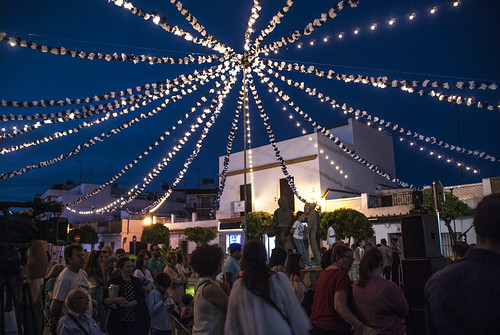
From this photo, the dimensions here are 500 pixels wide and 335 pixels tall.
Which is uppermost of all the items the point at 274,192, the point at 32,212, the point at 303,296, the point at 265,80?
the point at 265,80

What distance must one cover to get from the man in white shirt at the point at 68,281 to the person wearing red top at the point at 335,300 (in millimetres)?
2862

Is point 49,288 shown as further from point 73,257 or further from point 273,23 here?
point 273,23

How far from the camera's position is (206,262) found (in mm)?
3492

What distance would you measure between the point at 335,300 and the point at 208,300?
1.40 metres

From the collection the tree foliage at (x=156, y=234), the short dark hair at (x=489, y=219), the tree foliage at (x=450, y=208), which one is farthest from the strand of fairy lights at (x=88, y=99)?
the tree foliage at (x=156, y=234)

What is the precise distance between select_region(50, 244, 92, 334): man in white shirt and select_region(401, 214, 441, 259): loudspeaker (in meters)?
4.26

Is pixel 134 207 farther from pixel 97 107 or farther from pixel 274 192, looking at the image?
pixel 97 107

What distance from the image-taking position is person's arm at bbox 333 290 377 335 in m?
3.74

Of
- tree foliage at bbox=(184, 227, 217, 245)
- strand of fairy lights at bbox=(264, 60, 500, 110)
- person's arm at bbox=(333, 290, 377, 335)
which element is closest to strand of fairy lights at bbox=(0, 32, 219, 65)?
strand of fairy lights at bbox=(264, 60, 500, 110)

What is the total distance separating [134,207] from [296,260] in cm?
4574

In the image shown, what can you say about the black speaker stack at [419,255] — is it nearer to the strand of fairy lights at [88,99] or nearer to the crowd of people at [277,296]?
the crowd of people at [277,296]

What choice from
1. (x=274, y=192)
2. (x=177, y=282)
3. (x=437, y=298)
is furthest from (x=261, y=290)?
(x=274, y=192)

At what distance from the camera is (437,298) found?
2.13 m

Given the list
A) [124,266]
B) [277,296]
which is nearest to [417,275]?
[277,296]
